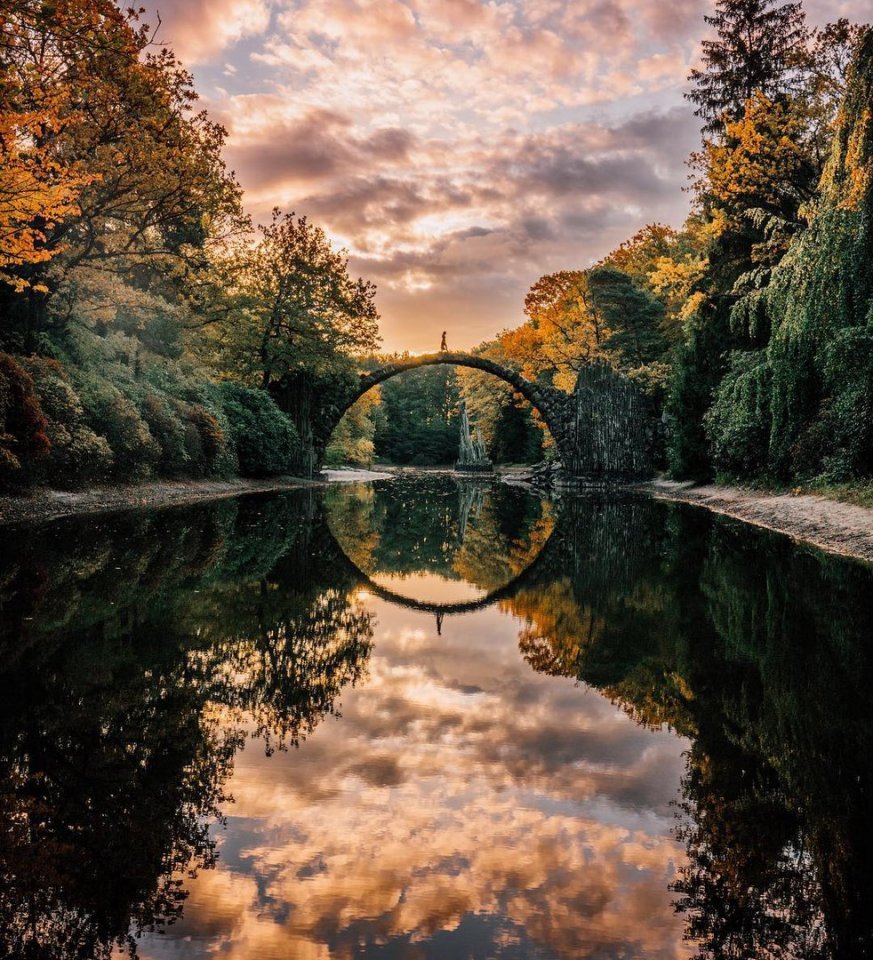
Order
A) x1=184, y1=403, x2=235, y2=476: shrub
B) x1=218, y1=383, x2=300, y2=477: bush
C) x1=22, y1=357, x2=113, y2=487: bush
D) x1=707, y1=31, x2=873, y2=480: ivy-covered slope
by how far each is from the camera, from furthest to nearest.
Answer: x1=218, y1=383, x2=300, y2=477: bush, x1=184, y1=403, x2=235, y2=476: shrub, x1=22, y1=357, x2=113, y2=487: bush, x1=707, y1=31, x2=873, y2=480: ivy-covered slope

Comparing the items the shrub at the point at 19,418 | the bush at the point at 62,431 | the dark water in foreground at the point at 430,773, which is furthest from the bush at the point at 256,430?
the dark water in foreground at the point at 430,773

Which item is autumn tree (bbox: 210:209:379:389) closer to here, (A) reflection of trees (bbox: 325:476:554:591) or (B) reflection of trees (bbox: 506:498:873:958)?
(A) reflection of trees (bbox: 325:476:554:591)

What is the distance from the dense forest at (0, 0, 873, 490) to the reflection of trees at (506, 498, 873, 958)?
708cm

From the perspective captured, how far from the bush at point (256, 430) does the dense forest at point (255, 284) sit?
4.2 inches

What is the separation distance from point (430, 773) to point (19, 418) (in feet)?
39.9

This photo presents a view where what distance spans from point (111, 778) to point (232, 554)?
24.2ft

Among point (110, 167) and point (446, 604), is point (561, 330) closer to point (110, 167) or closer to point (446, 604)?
point (110, 167)

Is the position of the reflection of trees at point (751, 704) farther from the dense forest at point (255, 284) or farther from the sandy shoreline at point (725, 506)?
the dense forest at point (255, 284)

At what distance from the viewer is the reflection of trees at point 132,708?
2.44 meters


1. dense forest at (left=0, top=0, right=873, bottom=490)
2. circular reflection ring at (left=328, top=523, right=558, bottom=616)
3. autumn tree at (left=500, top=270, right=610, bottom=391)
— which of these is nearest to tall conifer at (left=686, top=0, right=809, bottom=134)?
dense forest at (left=0, top=0, right=873, bottom=490)

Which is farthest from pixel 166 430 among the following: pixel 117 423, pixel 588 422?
pixel 588 422

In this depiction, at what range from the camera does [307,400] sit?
35.5 metres

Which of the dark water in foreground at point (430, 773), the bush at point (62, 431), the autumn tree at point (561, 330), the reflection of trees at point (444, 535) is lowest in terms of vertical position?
the dark water in foreground at point (430, 773)

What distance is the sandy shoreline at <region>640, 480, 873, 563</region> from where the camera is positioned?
1176 cm
